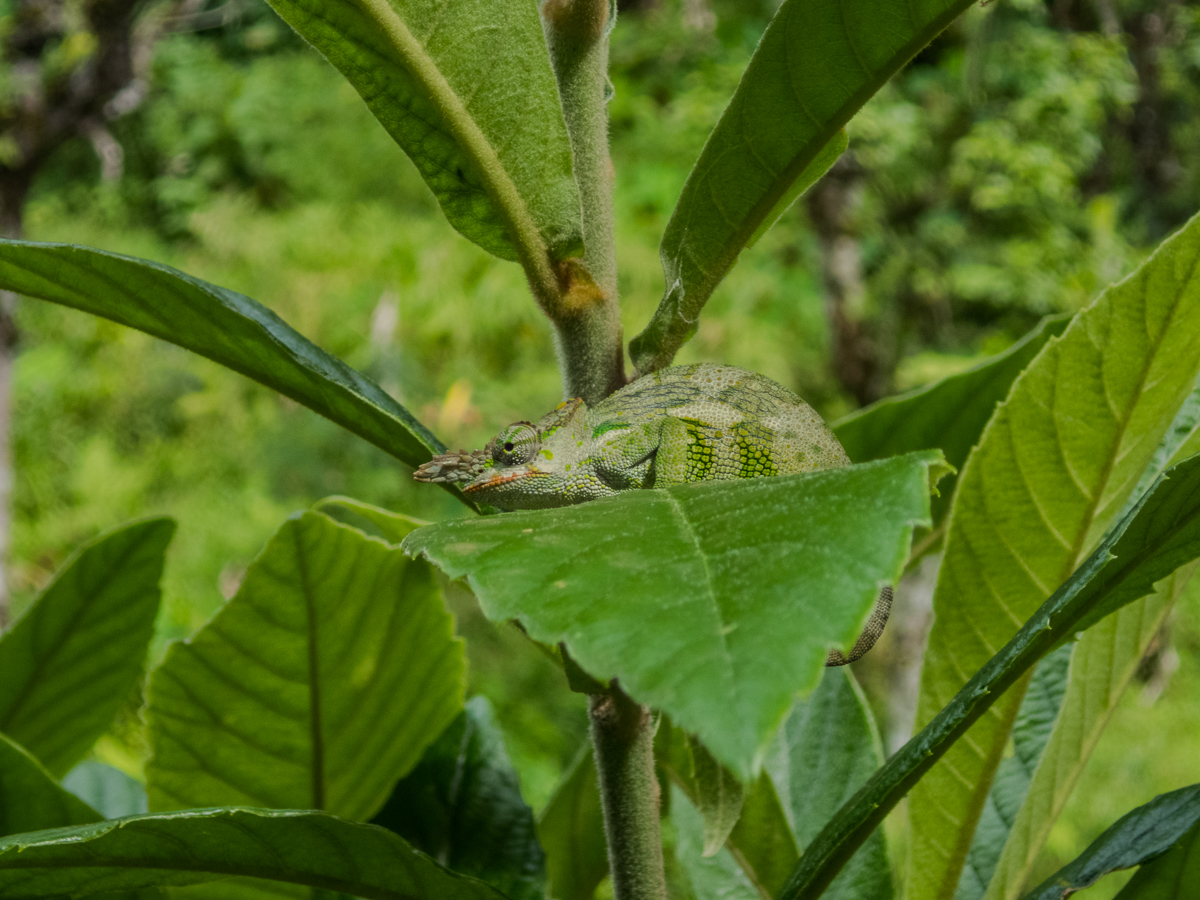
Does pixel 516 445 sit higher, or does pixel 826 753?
pixel 516 445

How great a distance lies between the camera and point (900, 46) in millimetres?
333

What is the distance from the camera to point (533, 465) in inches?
17.9

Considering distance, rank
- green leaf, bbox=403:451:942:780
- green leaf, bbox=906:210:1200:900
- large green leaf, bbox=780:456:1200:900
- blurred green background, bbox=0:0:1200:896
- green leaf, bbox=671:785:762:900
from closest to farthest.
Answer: green leaf, bbox=403:451:942:780 → large green leaf, bbox=780:456:1200:900 → green leaf, bbox=906:210:1200:900 → green leaf, bbox=671:785:762:900 → blurred green background, bbox=0:0:1200:896

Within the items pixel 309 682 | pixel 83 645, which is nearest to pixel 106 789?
pixel 83 645

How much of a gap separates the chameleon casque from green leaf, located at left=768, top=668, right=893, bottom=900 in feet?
0.30

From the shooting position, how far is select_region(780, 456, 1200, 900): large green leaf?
0.28 m

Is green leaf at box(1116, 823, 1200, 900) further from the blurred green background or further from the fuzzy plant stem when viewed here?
the blurred green background

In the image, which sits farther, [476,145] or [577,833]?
[577,833]

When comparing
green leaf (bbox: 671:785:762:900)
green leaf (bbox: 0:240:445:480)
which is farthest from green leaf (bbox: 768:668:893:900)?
green leaf (bbox: 0:240:445:480)

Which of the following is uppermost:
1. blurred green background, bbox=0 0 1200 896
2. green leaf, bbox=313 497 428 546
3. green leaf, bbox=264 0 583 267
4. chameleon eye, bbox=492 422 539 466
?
blurred green background, bbox=0 0 1200 896

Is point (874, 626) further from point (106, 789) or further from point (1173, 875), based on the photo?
point (106, 789)

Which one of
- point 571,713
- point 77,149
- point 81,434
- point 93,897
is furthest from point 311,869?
point 77,149

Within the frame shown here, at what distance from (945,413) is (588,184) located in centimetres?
25

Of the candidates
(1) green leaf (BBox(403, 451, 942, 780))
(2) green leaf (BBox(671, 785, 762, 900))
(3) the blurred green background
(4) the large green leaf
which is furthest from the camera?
(3) the blurred green background
